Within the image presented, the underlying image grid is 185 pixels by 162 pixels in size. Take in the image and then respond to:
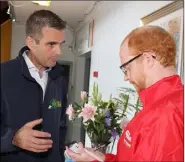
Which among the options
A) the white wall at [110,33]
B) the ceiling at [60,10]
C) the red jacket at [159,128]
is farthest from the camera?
the white wall at [110,33]

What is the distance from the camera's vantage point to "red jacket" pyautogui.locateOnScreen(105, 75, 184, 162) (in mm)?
426

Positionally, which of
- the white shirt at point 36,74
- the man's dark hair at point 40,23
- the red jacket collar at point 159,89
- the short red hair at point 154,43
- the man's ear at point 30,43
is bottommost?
the red jacket collar at point 159,89

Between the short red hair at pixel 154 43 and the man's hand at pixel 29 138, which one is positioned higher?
the short red hair at pixel 154 43

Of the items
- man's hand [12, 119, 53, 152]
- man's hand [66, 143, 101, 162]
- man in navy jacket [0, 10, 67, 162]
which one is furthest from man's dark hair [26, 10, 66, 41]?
man's hand [66, 143, 101, 162]

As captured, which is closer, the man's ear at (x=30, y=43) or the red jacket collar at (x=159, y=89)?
the red jacket collar at (x=159, y=89)

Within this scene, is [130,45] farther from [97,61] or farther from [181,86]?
[97,61]

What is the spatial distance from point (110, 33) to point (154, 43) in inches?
45.5

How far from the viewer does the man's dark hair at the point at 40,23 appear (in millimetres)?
745

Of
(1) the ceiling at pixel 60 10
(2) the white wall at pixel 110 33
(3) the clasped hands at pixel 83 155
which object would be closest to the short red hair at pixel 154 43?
(3) the clasped hands at pixel 83 155

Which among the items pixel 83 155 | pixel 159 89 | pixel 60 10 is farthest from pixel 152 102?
pixel 60 10

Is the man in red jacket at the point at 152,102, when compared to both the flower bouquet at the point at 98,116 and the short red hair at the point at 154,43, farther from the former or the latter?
the flower bouquet at the point at 98,116

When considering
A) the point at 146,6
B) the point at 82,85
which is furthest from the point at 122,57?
the point at 146,6

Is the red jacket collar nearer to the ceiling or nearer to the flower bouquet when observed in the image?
the flower bouquet

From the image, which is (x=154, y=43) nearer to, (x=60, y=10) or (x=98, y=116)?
(x=98, y=116)
